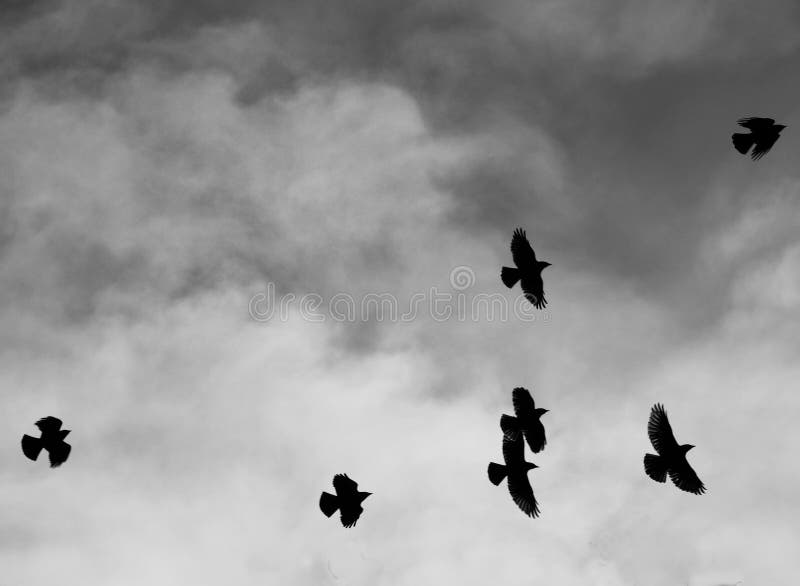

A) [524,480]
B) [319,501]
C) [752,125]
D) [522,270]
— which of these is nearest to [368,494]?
[319,501]

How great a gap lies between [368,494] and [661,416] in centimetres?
798

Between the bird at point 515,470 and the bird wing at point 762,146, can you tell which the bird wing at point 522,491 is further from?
the bird wing at point 762,146

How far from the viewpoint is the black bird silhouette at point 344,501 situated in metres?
17.9

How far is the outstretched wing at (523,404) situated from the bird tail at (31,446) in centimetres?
1337

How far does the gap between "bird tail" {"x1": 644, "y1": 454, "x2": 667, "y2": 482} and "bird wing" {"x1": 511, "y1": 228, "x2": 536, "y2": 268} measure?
5.97m

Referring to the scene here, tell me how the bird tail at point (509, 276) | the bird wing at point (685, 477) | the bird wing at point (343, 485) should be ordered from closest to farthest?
the bird wing at point (685, 477), the bird wing at point (343, 485), the bird tail at point (509, 276)

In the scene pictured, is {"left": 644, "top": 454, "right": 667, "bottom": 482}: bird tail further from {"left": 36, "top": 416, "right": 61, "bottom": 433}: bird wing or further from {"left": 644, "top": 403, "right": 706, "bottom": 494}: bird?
{"left": 36, "top": 416, "right": 61, "bottom": 433}: bird wing

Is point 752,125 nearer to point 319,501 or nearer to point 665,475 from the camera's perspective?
point 665,475

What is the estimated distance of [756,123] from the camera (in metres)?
18.0

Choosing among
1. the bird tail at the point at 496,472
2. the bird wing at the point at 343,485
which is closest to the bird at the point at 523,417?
the bird tail at the point at 496,472

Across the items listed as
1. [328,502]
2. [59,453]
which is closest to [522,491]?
[328,502]

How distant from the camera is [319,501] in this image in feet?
58.7

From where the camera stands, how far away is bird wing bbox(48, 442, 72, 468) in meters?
19.0

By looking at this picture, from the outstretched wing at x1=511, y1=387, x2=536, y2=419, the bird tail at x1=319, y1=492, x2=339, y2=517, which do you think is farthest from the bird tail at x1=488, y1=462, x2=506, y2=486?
the bird tail at x1=319, y1=492, x2=339, y2=517
